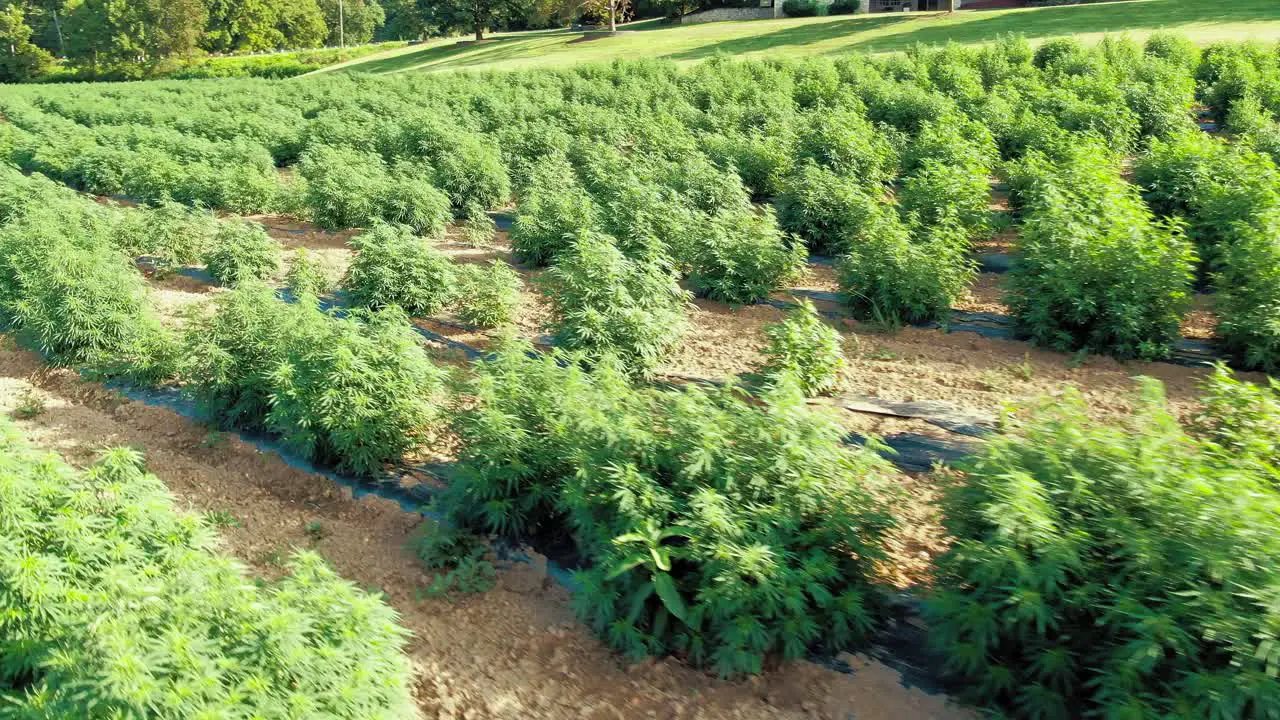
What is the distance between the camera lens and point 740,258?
389 inches

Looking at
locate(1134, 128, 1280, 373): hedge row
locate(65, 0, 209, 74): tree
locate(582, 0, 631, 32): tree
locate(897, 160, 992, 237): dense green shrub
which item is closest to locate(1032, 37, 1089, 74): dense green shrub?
locate(1134, 128, 1280, 373): hedge row

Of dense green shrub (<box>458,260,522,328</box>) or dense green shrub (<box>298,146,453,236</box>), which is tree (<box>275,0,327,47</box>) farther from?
dense green shrub (<box>458,260,522,328</box>)

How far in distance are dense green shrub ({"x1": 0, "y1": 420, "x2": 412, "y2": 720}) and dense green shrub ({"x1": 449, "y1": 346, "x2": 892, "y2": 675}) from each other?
4.31 feet

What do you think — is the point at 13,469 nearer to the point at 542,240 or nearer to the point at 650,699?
the point at 650,699

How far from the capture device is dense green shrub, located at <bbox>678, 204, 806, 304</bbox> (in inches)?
386

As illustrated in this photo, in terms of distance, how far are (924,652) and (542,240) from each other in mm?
8023

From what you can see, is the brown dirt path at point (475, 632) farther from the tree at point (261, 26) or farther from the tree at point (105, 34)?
the tree at point (261, 26)

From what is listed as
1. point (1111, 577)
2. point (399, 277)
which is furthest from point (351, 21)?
point (1111, 577)

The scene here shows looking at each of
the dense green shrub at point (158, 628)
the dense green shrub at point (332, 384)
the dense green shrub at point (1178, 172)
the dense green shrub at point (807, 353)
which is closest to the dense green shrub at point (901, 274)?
the dense green shrub at point (807, 353)

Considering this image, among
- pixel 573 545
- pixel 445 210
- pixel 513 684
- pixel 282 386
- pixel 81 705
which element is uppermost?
pixel 445 210

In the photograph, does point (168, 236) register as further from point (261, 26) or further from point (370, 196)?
point (261, 26)

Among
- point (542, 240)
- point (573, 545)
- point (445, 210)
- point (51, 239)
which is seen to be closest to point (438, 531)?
point (573, 545)

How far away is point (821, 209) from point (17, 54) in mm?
75510

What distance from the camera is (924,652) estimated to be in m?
4.69
